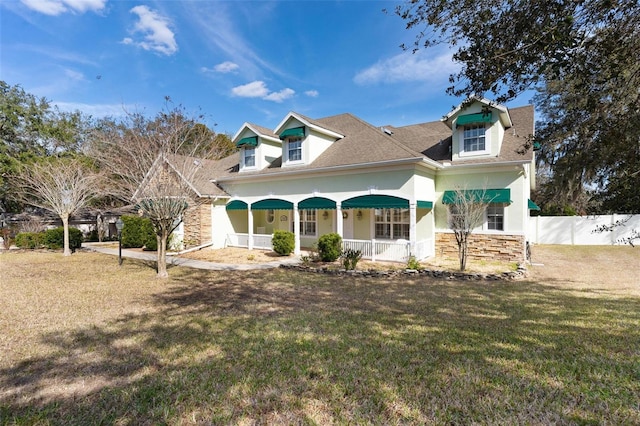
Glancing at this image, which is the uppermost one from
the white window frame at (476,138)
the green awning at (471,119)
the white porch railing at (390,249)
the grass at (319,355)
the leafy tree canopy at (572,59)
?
the green awning at (471,119)

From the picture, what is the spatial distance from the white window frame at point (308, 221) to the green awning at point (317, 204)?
296 centimetres

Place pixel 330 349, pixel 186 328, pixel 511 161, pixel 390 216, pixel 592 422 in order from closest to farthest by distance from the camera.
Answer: pixel 592 422
pixel 330 349
pixel 186 328
pixel 511 161
pixel 390 216

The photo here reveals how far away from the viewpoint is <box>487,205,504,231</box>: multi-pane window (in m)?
15.2

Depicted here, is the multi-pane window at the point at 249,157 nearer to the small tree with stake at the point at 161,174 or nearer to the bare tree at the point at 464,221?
the small tree with stake at the point at 161,174

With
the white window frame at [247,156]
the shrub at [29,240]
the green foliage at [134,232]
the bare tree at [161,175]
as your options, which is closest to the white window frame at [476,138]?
the white window frame at [247,156]

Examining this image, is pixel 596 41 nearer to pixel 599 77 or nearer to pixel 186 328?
pixel 599 77

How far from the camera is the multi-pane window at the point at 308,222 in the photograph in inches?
805

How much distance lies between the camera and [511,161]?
1390cm

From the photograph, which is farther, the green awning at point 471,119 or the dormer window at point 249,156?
the dormer window at point 249,156

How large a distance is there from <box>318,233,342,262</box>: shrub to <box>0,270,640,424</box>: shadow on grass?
6.19 m

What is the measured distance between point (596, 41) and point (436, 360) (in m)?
5.51

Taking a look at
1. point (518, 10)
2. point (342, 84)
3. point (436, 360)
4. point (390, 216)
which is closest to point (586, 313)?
point (436, 360)

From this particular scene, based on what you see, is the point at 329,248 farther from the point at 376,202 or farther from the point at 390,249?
the point at 376,202

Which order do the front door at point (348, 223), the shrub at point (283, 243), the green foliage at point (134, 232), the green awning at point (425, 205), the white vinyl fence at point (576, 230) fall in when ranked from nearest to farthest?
the green awning at point (425, 205) < the shrub at point (283, 243) < the front door at point (348, 223) < the green foliage at point (134, 232) < the white vinyl fence at point (576, 230)
